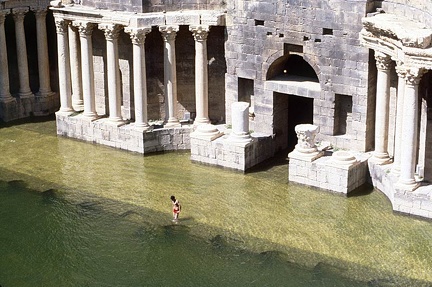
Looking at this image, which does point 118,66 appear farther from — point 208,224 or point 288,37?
point 208,224

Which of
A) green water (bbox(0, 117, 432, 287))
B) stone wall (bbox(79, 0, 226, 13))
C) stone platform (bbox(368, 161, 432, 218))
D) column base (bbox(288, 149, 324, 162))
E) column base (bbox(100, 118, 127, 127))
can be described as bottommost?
green water (bbox(0, 117, 432, 287))

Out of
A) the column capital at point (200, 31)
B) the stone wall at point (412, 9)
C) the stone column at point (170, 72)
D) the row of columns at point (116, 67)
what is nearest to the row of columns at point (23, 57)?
the row of columns at point (116, 67)

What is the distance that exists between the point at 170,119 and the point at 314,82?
5916 mm

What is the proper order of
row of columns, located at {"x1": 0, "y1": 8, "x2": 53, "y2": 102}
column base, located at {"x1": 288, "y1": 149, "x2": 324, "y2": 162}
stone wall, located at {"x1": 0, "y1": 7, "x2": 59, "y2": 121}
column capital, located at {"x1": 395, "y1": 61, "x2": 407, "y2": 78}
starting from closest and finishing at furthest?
column capital, located at {"x1": 395, "y1": 61, "x2": 407, "y2": 78}
column base, located at {"x1": 288, "y1": 149, "x2": 324, "y2": 162}
row of columns, located at {"x1": 0, "y1": 8, "x2": 53, "y2": 102}
stone wall, located at {"x1": 0, "y1": 7, "x2": 59, "y2": 121}

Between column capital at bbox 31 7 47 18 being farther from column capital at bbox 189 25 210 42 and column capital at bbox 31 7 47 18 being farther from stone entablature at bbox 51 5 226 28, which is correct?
column capital at bbox 189 25 210 42

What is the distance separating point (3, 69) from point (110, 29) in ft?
21.7

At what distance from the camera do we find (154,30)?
1515 inches

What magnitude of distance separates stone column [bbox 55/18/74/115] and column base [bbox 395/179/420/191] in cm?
1491

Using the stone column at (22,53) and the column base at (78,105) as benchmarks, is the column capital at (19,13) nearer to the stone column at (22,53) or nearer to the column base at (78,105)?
the stone column at (22,53)


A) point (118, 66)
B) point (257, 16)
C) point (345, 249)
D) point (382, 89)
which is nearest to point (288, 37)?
point (257, 16)

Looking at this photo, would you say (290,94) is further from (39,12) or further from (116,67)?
(39,12)

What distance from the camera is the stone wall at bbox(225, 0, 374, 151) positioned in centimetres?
3438

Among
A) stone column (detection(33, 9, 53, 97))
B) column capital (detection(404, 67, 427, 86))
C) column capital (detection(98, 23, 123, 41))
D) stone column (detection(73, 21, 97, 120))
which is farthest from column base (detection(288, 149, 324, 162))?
stone column (detection(33, 9, 53, 97))

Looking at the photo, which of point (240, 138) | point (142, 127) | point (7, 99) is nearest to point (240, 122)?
point (240, 138)
